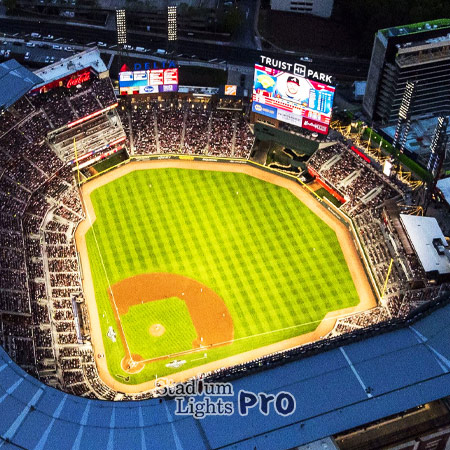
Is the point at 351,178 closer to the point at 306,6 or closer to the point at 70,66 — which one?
the point at 70,66

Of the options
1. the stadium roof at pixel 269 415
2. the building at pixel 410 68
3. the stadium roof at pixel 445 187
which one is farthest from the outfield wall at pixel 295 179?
the stadium roof at pixel 269 415

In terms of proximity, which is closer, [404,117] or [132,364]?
[132,364]

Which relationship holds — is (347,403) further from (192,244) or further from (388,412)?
(192,244)

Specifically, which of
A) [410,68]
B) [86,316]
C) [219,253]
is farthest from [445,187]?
[86,316]

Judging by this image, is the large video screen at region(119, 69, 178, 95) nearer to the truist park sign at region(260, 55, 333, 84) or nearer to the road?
the truist park sign at region(260, 55, 333, 84)

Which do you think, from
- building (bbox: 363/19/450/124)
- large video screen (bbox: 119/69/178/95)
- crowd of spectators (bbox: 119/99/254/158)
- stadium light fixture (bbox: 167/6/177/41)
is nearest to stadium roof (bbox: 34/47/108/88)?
large video screen (bbox: 119/69/178/95)

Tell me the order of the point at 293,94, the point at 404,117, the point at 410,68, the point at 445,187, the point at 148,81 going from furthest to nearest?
the point at 148,81
the point at 410,68
the point at 293,94
the point at 445,187
the point at 404,117
